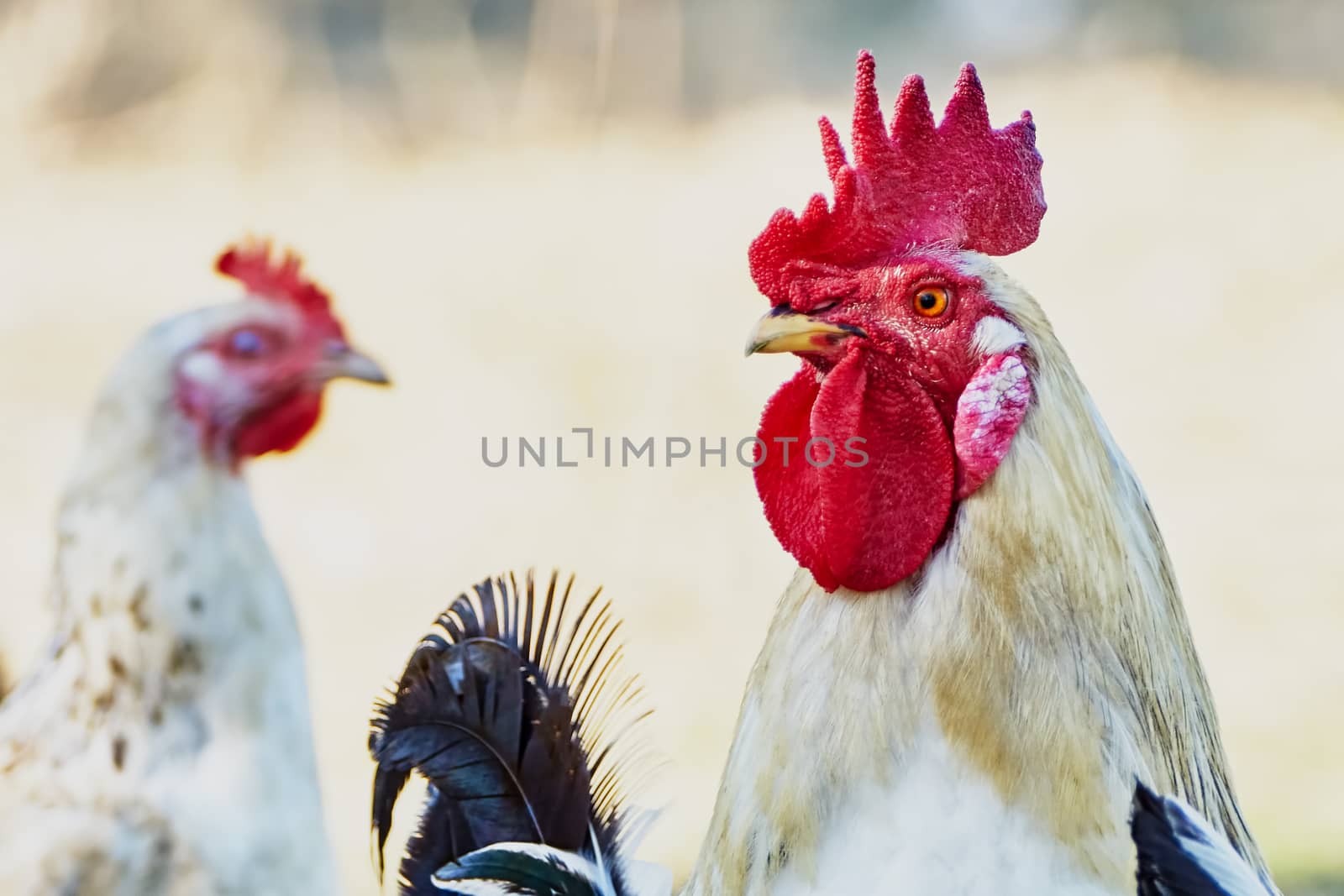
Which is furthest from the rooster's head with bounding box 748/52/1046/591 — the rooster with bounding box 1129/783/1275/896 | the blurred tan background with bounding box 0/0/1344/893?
the blurred tan background with bounding box 0/0/1344/893

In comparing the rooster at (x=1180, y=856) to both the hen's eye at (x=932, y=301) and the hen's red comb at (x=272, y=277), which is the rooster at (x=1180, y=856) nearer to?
the hen's eye at (x=932, y=301)

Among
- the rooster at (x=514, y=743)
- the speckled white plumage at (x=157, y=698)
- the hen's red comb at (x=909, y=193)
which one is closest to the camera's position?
the hen's red comb at (x=909, y=193)

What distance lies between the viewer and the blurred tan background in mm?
4168

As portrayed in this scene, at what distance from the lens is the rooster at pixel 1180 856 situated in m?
1.37

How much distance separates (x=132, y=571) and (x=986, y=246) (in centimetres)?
155

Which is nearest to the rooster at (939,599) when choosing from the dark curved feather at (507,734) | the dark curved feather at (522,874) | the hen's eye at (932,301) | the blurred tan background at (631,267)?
the hen's eye at (932,301)

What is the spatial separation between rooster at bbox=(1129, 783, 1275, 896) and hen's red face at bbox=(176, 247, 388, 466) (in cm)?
155

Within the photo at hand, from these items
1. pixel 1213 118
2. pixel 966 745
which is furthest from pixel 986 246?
pixel 1213 118

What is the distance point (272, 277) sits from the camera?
243cm

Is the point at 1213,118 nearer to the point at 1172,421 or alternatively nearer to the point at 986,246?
the point at 1172,421

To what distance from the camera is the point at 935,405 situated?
1575mm

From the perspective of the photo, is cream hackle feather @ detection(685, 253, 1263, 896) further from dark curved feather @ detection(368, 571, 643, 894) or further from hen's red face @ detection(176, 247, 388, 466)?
hen's red face @ detection(176, 247, 388, 466)

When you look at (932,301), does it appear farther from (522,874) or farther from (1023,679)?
(522,874)

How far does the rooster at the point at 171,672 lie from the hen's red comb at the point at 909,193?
3.39ft
